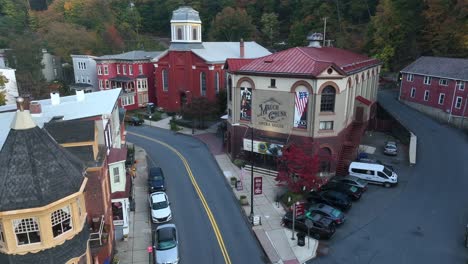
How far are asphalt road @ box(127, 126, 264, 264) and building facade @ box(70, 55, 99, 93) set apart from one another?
1365 inches

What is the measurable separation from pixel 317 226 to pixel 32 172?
704 inches

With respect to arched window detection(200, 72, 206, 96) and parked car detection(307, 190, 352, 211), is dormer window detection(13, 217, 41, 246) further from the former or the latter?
arched window detection(200, 72, 206, 96)

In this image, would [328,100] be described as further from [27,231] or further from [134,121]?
[134,121]

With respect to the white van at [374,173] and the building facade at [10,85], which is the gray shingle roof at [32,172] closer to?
the white van at [374,173]

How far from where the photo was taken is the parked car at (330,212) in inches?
968

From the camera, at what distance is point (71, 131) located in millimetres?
19062

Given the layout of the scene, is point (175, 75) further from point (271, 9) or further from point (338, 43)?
point (271, 9)

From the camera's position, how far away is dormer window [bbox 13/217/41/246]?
13.1 meters

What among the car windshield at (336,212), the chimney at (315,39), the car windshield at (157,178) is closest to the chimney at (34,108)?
the car windshield at (157,178)

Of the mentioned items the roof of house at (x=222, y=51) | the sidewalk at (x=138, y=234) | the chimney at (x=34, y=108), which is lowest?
the sidewalk at (x=138, y=234)

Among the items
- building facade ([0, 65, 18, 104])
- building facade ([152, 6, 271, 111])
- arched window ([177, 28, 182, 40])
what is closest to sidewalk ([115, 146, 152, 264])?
building facade ([152, 6, 271, 111])

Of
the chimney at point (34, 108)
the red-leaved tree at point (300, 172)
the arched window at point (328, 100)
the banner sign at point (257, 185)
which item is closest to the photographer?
the chimney at point (34, 108)

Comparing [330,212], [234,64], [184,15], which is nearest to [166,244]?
[330,212]

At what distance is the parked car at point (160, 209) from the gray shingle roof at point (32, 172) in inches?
458
